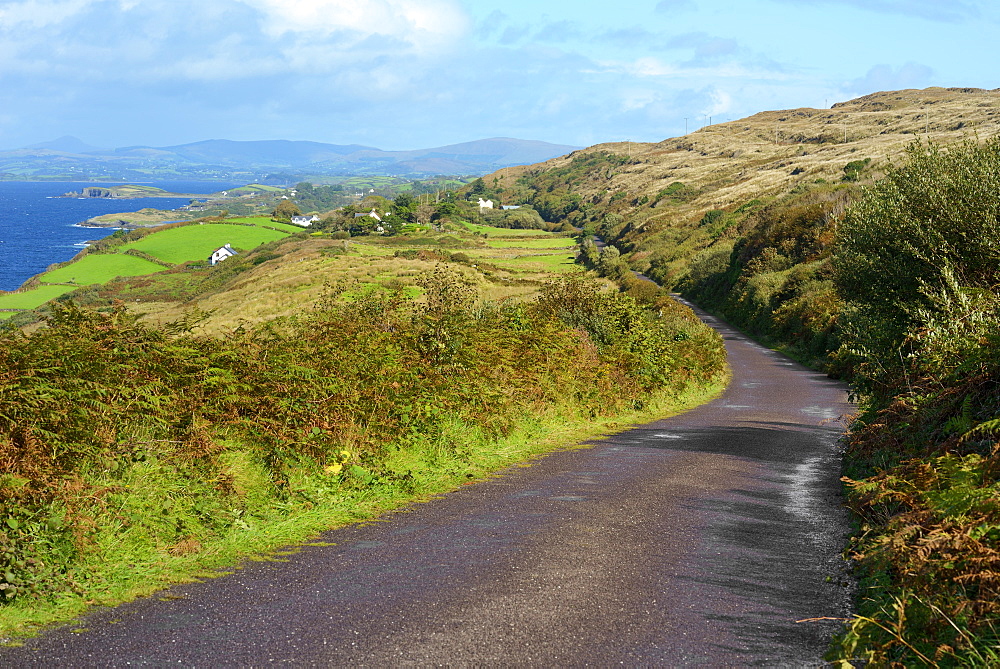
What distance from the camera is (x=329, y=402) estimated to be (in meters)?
10.1

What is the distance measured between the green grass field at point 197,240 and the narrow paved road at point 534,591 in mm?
113435

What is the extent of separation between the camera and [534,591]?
20.3 feet

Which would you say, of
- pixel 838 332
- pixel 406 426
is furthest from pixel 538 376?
pixel 838 332

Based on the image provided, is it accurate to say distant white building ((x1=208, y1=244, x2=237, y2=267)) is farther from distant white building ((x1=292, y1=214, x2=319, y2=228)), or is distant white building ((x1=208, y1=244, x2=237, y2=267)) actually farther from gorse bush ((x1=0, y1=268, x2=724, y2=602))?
gorse bush ((x1=0, y1=268, x2=724, y2=602))

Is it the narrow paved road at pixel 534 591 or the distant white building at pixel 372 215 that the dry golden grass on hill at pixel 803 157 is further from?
the narrow paved road at pixel 534 591

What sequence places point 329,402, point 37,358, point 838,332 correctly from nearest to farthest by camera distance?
1. point 37,358
2. point 329,402
3. point 838,332

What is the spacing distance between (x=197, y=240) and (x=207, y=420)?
12700cm

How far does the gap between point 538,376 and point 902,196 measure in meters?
7.28

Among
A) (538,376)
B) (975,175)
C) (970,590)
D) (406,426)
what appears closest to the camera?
(970,590)

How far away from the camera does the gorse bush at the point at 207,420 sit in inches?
258

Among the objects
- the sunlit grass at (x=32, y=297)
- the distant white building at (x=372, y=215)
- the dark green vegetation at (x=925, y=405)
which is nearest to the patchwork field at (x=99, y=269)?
the sunlit grass at (x=32, y=297)

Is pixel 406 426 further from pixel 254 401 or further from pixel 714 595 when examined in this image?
pixel 714 595

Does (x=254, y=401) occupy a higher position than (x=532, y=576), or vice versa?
(x=254, y=401)

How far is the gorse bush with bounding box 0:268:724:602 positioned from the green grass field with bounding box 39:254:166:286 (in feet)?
302
